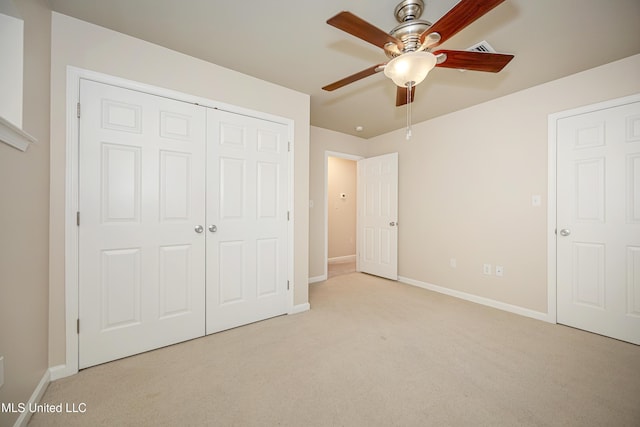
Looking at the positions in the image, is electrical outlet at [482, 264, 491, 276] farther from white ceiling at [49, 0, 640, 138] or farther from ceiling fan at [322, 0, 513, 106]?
ceiling fan at [322, 0, 513, 106]

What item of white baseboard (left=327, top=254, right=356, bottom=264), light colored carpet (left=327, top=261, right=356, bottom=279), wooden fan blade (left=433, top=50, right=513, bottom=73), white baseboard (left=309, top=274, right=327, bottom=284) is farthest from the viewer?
white baseboard (left=327, top=254, right=356, bottom=264)

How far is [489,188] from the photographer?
121 inches

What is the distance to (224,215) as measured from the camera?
2365 mm

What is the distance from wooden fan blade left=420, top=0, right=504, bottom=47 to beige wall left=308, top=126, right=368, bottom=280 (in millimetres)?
2722

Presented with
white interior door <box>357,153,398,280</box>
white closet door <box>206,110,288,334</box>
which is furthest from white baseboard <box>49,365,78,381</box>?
white interior door <box>357,153,398,280</box>

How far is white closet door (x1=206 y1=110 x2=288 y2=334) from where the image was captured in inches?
90.7

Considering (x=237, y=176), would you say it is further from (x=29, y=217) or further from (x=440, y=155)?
(x=440, y=155)

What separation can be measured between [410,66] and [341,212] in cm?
450

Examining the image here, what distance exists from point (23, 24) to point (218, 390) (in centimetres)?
237

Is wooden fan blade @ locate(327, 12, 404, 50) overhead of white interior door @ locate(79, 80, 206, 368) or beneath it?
overhead

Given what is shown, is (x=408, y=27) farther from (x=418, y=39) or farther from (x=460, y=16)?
(x=460, y=16)

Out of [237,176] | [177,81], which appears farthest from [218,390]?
[177,81]

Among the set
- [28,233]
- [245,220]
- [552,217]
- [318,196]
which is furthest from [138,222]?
[552,217]

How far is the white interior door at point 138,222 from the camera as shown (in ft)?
5.90
